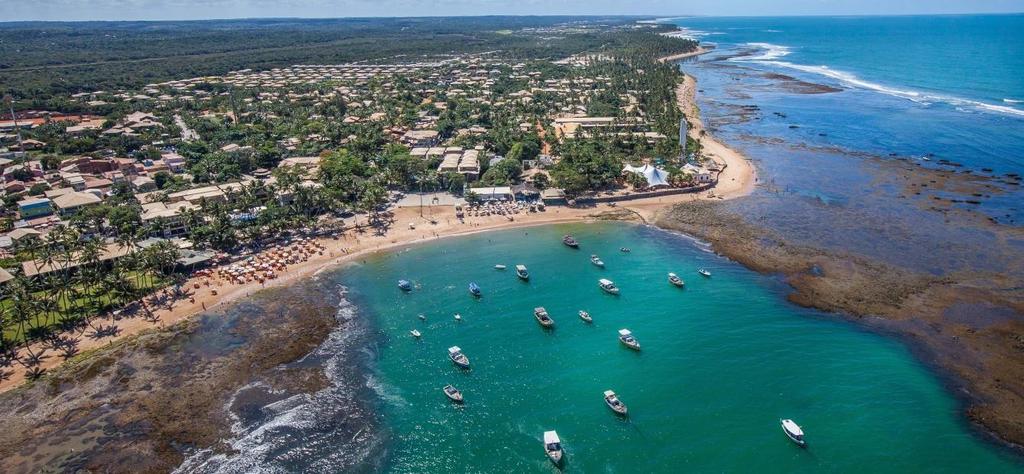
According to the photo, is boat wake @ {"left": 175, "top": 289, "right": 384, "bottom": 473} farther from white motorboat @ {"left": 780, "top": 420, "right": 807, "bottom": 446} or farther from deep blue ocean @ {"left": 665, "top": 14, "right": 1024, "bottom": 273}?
deep blue ocean @ {"left": 665, "top": 14, "right": 1024, "bottom": 273}

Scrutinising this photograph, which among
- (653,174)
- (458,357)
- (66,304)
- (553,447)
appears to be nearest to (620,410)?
(553,447)

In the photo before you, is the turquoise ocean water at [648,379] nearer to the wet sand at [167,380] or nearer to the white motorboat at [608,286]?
the white motorboat at [608,286]

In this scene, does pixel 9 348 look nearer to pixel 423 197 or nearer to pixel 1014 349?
pixel 423 197

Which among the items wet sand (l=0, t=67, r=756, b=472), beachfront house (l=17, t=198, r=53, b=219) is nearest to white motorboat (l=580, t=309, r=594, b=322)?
wet sand (l=0, t=67, r=756, b=472)

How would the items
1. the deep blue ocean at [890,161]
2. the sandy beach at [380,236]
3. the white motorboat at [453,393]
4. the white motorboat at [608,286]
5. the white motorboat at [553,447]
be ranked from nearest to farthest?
the white motorboat at [553,447], the white motorboat at [453,393], the sandy beach at [380,236], the white motorboat at [608,286], the deep blue ocean at [890,161]

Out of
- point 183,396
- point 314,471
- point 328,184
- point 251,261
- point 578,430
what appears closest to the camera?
point 314,471

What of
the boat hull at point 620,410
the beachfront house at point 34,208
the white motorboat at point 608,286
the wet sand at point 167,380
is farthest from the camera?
the beachfront house at point 34,208

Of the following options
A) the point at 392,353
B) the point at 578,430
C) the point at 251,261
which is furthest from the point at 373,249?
the point at 578,430

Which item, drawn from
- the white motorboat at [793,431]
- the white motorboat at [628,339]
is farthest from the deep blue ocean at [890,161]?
the white motorboat at [793,431]
